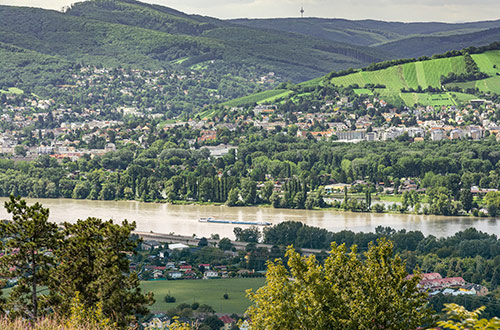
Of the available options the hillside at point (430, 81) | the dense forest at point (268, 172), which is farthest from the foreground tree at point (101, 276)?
the hillside at point (430, 81)

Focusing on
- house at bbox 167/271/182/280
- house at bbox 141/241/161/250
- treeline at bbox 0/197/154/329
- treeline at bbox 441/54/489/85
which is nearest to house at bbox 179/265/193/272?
house at bbox 167/271/182/280

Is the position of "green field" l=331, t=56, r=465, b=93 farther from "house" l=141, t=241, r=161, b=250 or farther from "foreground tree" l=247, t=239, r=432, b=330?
"foreground tree" l=247, t=239, r=432, b=330

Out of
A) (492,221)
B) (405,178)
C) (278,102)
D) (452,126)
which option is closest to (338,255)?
(492,221)

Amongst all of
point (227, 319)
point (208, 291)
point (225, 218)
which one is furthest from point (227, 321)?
point (225, 218)

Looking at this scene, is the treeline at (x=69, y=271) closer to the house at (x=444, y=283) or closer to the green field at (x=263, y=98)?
the house at (x=444, y=283)

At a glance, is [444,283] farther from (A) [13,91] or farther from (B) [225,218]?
(A) [13,91]

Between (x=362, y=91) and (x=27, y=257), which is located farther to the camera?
(x=362, y=91)
